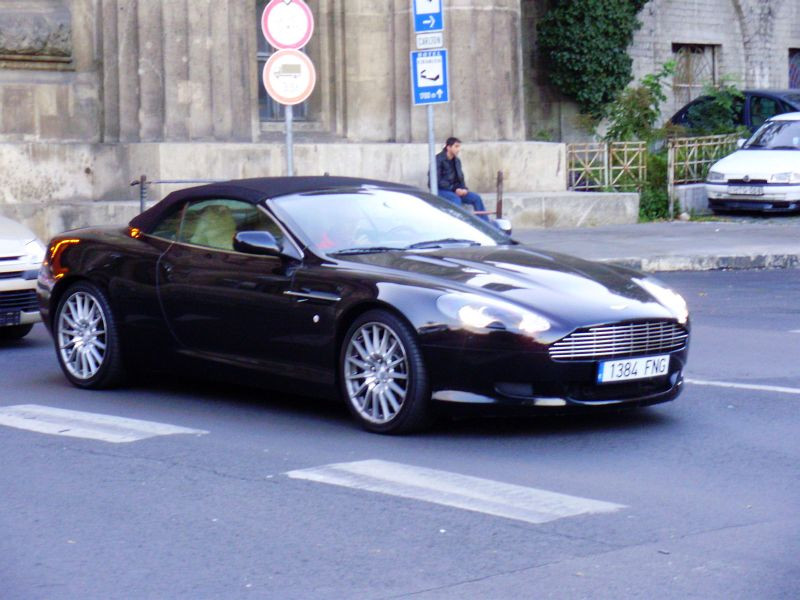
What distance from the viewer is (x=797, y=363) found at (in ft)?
34.2

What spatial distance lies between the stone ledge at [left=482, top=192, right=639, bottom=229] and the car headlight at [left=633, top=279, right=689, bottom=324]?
13.5 meters

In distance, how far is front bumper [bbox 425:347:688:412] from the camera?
767 centimetres

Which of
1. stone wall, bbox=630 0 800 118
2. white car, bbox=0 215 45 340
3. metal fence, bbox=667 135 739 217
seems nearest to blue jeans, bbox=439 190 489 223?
metal fence, bbox=667 135 739 217

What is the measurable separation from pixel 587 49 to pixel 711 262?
13521 millimetres

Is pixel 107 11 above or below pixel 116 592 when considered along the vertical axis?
above

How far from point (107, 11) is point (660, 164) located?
30.8ft

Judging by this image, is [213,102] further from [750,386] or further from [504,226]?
[750,386]

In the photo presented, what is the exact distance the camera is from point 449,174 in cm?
1991

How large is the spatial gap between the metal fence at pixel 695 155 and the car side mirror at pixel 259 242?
1681 centimetres

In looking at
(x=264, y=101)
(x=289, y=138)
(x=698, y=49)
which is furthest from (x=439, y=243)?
(x=698, y=49)

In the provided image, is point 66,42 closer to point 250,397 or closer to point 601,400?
point 250,397

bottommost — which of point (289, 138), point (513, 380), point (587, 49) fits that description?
point (513, 380)

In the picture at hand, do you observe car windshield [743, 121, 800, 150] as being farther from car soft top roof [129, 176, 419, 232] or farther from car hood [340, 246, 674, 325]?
car hood [340, 246, 674, 325]

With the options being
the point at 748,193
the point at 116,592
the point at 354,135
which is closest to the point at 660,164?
the point at 748,193
